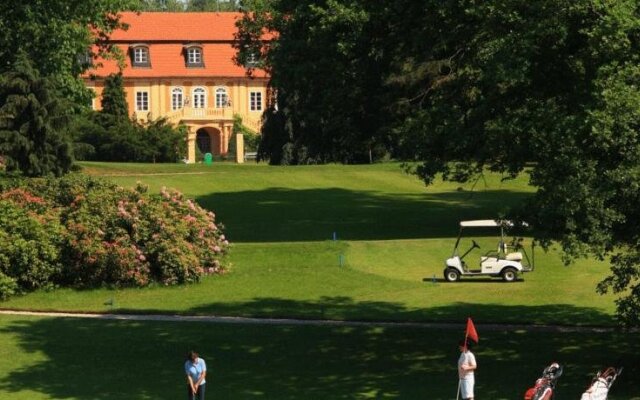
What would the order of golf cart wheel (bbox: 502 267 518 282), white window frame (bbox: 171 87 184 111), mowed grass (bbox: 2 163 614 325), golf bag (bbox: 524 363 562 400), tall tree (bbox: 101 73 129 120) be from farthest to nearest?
white window frame (bbox: 171 87 184 111), tall tree (bbox: 101 73 129 120), golf cart wheel (bbox: 502 267 518 282), mowed grass (bbox: 2 163 614 325), golf bag (bbox: 524 363 562 400)

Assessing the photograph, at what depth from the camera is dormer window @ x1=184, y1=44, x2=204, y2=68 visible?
10800 centimetres

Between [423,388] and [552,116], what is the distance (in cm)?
658

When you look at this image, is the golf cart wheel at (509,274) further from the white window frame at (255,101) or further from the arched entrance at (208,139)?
the white window frame at (255,101)

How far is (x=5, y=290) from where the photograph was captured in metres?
36.0

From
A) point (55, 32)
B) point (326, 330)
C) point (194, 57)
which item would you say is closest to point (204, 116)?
point (194, 57)

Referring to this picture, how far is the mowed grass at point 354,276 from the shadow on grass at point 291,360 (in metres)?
1.81

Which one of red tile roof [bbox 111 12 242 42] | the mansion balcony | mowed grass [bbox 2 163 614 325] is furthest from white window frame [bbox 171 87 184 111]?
mowed grass [bbox 2 163 614 325]

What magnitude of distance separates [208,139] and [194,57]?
25.4ft

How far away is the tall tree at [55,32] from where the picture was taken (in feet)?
165

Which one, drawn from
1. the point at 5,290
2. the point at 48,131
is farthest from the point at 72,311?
the point at 48,131

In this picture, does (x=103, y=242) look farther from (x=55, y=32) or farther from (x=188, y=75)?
(x=188, y=75)

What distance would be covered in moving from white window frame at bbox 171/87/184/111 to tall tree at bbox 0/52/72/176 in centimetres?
5383

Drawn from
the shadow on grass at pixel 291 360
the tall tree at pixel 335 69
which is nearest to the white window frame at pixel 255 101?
the tall tree at pixel 335 69

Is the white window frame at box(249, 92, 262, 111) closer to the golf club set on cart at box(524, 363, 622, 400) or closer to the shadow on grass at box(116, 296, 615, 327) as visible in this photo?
the shadow on grass at box(116, 296, 615, 327)
